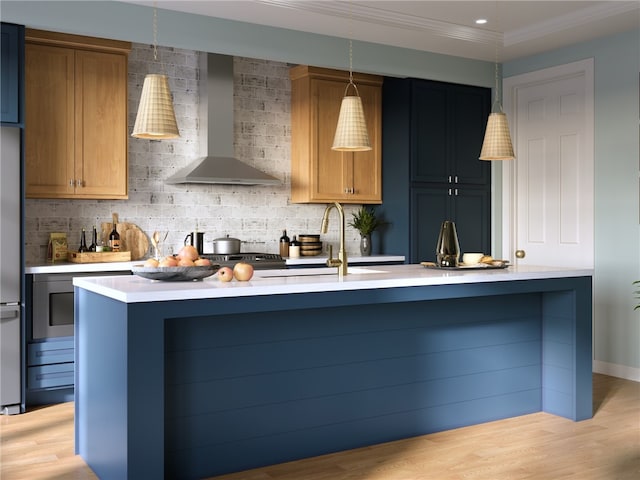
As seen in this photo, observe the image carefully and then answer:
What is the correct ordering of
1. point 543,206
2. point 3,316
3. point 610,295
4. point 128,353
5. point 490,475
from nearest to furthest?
point 128,353 < point 490,475 < point 3,316 < point 610,295 < point 543,206

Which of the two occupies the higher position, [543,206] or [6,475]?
[543,206]

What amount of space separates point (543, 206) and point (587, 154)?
2.12 feet

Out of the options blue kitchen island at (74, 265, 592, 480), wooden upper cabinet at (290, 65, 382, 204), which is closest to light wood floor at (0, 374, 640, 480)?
blue kitchen island at (74, 265, 592, 480)

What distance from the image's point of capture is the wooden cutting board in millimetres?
5512

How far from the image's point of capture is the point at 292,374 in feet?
11.6

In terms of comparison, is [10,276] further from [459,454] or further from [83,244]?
[459,454]

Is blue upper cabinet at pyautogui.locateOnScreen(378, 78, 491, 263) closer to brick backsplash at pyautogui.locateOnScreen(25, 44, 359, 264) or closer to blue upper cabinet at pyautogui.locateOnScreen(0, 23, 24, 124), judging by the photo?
brick backsplash at pyautogui.locateOnScreen(25, 44, 359, 264)

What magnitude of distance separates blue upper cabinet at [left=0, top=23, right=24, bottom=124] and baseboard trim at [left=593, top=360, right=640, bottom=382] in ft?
15.4

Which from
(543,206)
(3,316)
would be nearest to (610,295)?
(543,206)

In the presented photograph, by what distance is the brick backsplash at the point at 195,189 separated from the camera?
5.45 m

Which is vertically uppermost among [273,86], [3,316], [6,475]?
[273,86]

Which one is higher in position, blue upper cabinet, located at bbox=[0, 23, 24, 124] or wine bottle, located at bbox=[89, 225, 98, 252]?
blue upper cabinet, located at bbox=[0, 23, 24, 124]

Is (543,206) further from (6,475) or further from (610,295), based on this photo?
(6,475)

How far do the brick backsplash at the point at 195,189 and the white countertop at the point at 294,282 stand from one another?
6.33 feet
